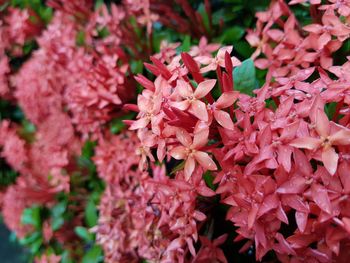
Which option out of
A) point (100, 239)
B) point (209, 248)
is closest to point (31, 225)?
point (100, 239)

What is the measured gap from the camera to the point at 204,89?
34.4 inches

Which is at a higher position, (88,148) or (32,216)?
(88,148)

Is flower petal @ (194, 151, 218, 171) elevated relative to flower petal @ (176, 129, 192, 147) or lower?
lower

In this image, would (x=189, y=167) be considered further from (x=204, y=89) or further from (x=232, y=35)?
(x=232, y=35)

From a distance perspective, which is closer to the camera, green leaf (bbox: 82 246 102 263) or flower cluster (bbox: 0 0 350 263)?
flower cluster (bbox: 0 0 350 263)

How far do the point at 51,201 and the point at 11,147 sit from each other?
283 mm

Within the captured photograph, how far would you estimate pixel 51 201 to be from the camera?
5.85ft

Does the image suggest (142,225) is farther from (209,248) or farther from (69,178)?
(69,178)

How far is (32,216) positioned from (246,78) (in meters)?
1.05

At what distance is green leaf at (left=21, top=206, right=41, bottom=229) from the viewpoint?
1789 mm

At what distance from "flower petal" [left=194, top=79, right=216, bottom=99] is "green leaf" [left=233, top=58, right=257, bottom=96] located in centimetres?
21

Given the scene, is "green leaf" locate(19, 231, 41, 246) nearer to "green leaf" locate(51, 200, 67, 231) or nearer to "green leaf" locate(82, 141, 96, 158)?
"green leaf" locate(51, 200, 67, 231)

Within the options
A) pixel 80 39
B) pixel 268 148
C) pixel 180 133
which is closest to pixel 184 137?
pixel 180 133

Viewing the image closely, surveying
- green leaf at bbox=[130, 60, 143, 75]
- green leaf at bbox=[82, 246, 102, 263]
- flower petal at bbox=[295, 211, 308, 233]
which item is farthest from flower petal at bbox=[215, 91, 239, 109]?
green leaf at bbox=[82, 246, 102, 263]
